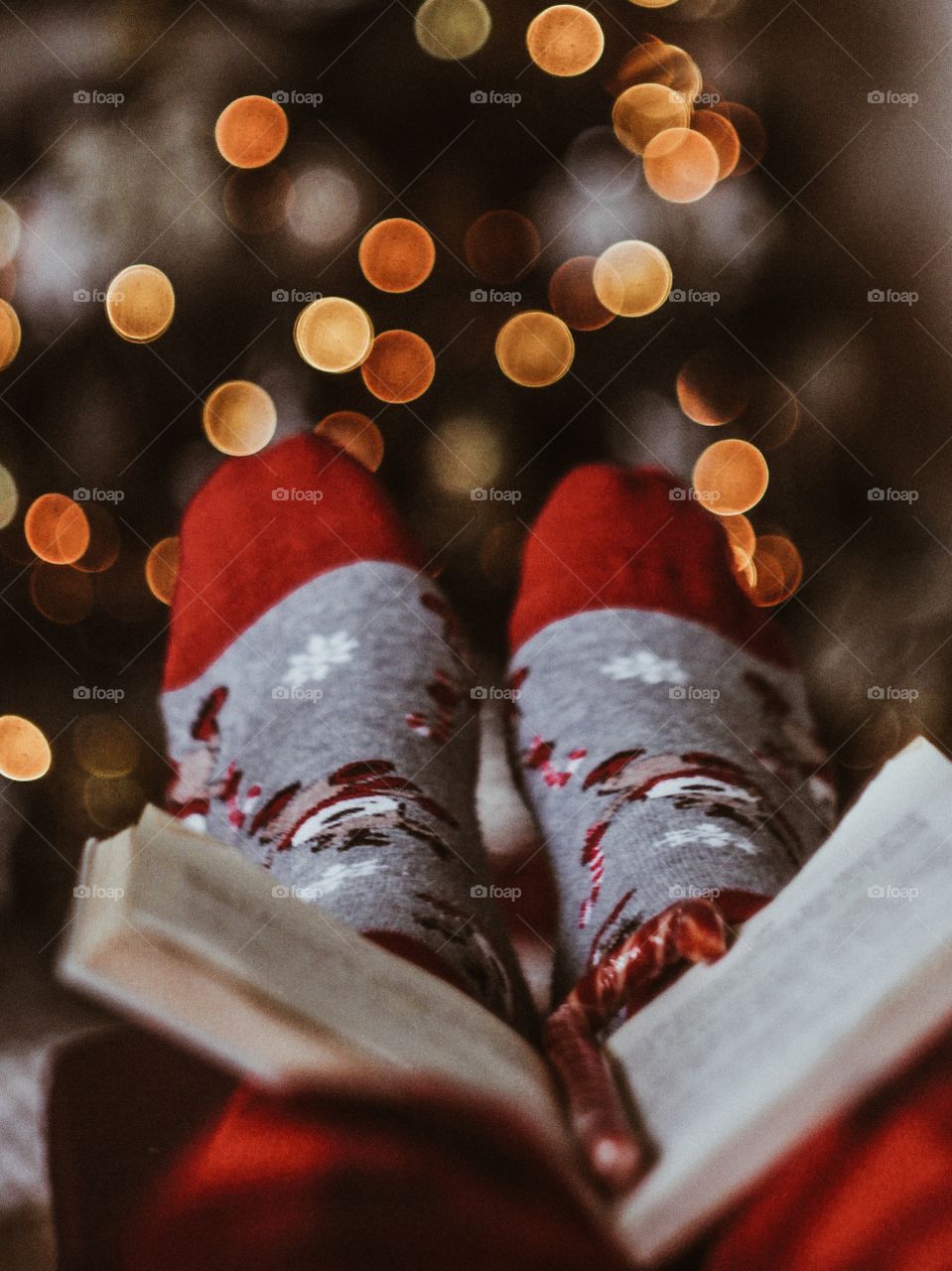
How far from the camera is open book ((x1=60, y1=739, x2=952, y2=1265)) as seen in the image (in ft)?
0.92

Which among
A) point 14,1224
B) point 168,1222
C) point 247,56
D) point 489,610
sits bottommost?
point 14,1224

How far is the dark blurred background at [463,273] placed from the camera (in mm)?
859

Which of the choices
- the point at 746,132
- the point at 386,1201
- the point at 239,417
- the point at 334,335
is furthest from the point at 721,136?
the point at 386,1201

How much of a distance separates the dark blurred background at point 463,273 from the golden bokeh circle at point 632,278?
0.04ft

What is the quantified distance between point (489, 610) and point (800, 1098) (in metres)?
0.63

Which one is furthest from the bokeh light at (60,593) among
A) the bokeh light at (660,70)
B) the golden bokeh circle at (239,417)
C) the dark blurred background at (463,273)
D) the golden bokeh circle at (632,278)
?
the bokeh light at (660,70)

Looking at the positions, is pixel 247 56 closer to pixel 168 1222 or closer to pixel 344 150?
pixel 344 150

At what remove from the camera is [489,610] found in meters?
0.89

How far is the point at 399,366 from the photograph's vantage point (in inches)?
35.6

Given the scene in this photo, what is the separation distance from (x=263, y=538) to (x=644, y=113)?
47cm

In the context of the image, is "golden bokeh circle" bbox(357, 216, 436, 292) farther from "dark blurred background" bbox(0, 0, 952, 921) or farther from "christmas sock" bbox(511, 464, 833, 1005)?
"christmas sock" bbox(511, 464, 833, 1005)

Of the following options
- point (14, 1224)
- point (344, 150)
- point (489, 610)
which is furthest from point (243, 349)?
point (14, 1224)

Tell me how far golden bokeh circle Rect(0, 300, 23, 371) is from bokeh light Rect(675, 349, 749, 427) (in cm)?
55

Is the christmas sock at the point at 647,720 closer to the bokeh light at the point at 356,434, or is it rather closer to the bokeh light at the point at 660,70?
the bokeh light at the point at 356,434
